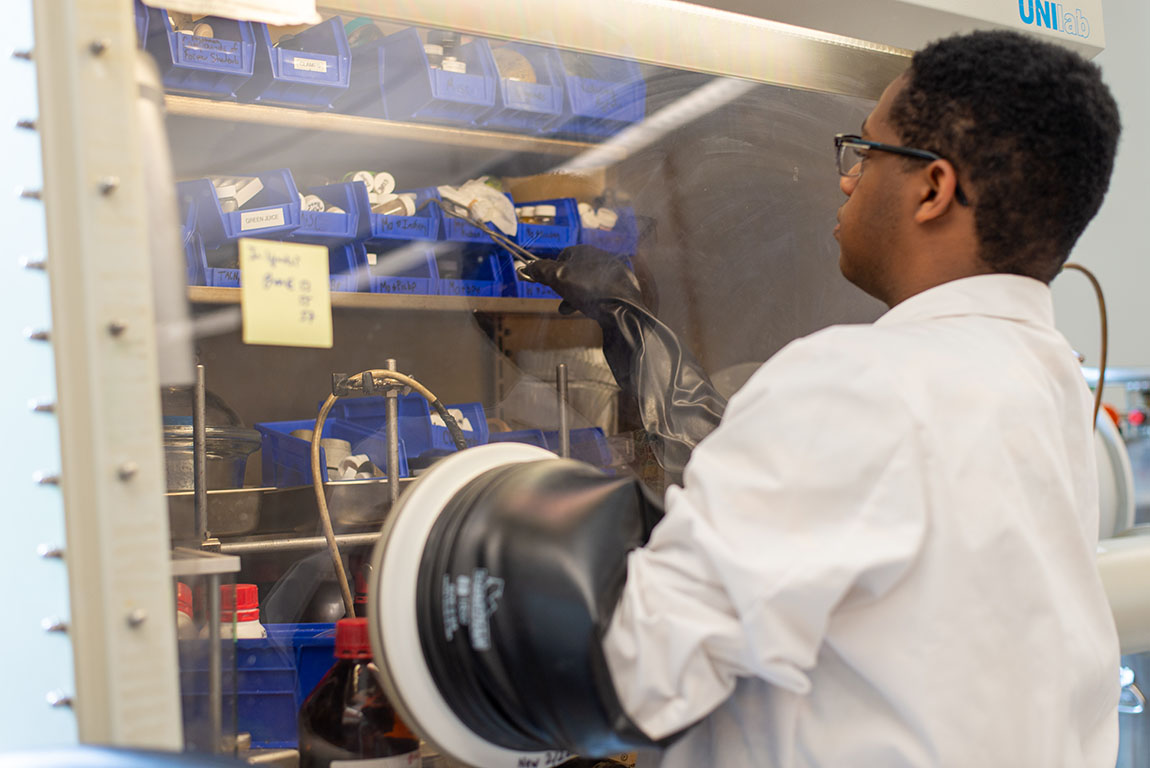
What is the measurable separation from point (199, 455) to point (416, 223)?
0.50 meters

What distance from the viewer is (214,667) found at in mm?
893

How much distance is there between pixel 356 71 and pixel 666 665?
3.03ft

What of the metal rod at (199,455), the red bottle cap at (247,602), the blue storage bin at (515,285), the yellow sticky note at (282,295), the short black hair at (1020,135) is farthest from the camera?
the blue storage bin at (515,285)

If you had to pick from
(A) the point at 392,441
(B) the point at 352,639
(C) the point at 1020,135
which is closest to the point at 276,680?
(B) the point at 352,639

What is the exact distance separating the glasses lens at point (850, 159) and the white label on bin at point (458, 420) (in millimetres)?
642

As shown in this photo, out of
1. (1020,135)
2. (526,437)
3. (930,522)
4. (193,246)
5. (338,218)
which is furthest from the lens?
(526,437)

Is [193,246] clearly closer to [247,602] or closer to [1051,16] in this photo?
[247,602]

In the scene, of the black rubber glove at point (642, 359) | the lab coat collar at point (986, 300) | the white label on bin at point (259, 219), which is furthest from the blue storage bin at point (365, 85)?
the lab coat collar at point (986, 300)

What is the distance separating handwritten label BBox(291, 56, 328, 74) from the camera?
4.02 feet

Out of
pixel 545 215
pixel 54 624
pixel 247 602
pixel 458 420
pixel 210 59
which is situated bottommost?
pixel 247 602

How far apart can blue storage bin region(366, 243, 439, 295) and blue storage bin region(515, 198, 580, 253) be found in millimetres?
170

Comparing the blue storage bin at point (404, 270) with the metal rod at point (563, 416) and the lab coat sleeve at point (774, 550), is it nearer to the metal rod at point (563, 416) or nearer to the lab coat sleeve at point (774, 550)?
the metal rod at point (563, 416)

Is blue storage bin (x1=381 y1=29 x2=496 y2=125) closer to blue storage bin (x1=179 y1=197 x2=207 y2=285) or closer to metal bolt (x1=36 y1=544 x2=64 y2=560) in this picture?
blue storage bin (x1=179 y1=197 x2=207 y2=285)

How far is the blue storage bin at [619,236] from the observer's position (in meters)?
1.55
